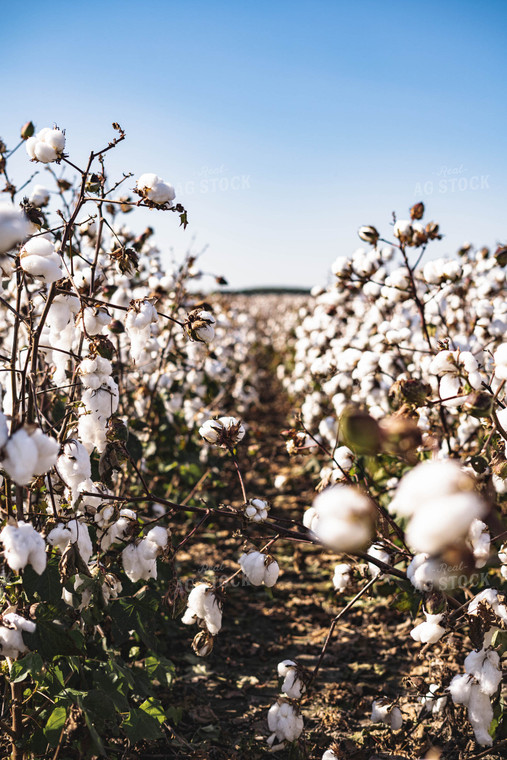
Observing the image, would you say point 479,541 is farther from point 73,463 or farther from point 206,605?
point 73,463

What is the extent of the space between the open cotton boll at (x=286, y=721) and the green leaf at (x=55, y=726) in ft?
1.96

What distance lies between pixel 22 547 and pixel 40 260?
672 mm

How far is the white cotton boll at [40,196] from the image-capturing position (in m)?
2.45

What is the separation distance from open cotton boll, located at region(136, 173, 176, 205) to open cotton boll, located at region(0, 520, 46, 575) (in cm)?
91

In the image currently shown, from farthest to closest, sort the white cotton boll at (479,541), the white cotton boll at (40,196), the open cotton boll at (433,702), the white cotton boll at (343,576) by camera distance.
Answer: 1. the white cotton boll at (40,196)
2. the white cotton boll at (343,576)
3. the open cotton boll at (433,702)
4. the white cotton boll at (479,541)

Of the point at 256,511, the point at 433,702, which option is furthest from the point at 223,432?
the point at 433,702

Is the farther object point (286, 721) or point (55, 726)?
point (286, 721)

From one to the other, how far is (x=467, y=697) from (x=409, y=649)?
47.6 inches

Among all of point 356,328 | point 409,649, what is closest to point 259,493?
point 356,328

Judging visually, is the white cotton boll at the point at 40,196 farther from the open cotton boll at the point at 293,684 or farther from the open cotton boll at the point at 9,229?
the open cotton boll at the point at 293,684

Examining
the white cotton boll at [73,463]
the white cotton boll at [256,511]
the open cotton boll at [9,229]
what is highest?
the open cotton boll at [9,229]

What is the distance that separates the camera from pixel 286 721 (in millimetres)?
1670

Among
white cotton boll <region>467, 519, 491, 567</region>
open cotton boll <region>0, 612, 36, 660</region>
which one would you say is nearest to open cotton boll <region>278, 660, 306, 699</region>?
white cotton boll <region>467, 519, 491, 567</region>

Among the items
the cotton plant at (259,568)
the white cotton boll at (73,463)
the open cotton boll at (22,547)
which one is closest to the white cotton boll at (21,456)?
the open cotton boll at (22,547)
